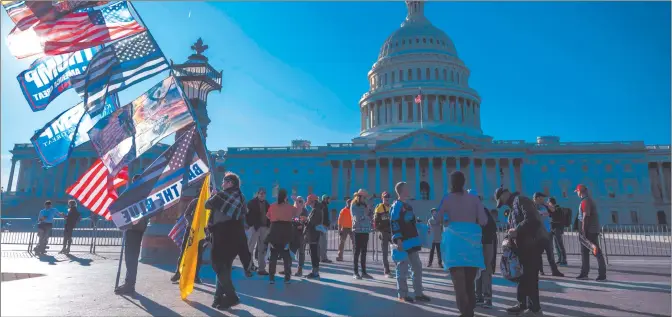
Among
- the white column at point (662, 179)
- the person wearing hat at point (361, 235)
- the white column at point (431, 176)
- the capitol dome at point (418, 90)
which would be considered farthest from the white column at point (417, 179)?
the person wearing hat at point (361, 235)

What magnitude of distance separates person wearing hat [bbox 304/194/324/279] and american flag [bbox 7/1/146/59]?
5880 mm

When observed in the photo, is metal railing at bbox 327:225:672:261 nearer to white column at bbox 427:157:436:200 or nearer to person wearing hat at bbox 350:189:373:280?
person wearing hat at bbox 350:189:373:280

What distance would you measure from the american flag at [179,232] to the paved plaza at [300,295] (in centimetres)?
92

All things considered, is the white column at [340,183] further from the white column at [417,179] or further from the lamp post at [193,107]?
the lamp post at [193,107]

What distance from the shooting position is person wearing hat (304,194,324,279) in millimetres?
9852

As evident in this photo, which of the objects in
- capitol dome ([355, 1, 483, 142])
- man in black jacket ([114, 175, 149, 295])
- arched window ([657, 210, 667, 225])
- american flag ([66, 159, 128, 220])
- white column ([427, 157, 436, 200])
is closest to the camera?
man in black jacket ([114, 175, 149, 295])

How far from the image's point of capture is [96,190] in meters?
9.55

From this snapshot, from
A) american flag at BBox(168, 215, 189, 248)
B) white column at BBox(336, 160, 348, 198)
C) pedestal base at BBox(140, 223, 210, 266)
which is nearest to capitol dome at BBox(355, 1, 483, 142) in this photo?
white column at BBox(336, 160, 348, 198)

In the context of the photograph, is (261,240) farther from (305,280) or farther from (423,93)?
(423,93)

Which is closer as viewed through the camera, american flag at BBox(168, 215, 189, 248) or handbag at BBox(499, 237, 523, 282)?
handbag at BBox(499, 237, 523, 282)

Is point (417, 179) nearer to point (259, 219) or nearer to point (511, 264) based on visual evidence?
point (259, 219)

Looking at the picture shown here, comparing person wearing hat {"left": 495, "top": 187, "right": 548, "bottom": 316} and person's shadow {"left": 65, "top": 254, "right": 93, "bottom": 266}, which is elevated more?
person wearing hat {"left": 495, "top": 187, "right": 548, "bottom": 316}

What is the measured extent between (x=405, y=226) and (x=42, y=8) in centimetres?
822

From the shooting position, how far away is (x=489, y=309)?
21.9 feet
